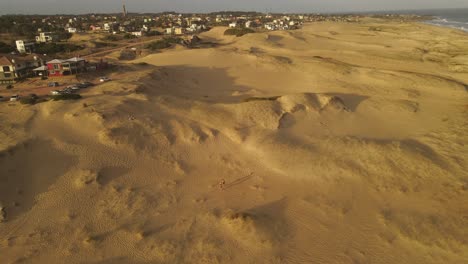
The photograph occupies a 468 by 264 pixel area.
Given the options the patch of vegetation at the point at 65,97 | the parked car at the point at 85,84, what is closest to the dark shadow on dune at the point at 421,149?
the patch of vegetation at the point at 65,97

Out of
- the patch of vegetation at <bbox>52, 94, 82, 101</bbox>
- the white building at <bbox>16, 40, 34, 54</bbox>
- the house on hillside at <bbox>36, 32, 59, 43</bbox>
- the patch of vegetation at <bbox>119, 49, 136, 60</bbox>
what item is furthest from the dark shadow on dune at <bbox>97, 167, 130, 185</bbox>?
the house on hillside at <bbox>36, 32, 59, 43</bbox>

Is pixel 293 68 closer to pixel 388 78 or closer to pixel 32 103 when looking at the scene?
pixel 388 78

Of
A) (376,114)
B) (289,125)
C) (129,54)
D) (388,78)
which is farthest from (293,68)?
(129,54)

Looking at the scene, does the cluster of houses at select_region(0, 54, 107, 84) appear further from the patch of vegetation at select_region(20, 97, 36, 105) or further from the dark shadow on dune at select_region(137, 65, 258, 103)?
the patch of vegetation at select_region(20, 97, 36, 105)

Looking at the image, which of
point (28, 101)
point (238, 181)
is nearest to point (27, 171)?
point (28, 101)

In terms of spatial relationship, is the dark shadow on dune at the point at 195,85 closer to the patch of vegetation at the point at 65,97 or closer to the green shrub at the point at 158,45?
the patch of vegetation at the point at 65,97
